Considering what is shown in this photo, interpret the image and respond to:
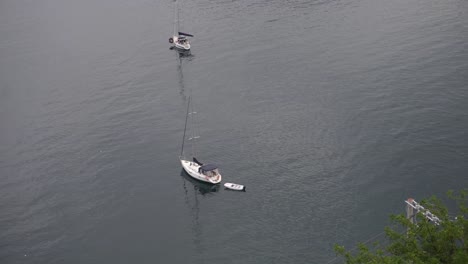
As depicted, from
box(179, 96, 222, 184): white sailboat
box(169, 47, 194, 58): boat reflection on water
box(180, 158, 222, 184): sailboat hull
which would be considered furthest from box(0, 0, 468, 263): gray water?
box(169, 47, 194, 58): boat reflection on water

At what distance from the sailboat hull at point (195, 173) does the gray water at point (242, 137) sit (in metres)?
1.96

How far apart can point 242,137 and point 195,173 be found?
17616mm

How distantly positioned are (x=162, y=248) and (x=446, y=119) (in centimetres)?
6805

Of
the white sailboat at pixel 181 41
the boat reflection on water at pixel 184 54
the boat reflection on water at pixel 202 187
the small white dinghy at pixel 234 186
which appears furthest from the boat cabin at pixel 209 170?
the white sailboat at pixel 181 41

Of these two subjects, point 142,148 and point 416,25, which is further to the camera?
point 416,25

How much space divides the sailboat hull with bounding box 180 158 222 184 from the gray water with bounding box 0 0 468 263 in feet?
6.43

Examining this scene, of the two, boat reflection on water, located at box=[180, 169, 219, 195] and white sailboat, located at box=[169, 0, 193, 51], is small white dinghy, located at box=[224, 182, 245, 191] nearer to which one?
boat reflection on water, located at box=[180, 169, 219, 195]

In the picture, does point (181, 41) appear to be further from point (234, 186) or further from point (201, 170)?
point (234, 186)

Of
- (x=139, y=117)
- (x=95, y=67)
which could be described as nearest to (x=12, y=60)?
(x=95, y=67)

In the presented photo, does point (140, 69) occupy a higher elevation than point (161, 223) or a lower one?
higher

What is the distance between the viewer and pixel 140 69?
159 metres

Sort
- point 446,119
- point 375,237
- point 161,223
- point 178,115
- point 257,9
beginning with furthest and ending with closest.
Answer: point 257,9
point 178,115
point 446,119
point 161,223
point 375,237

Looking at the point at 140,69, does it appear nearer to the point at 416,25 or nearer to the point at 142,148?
the point at 142,148

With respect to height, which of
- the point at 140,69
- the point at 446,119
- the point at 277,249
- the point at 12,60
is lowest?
the point at 277,249
